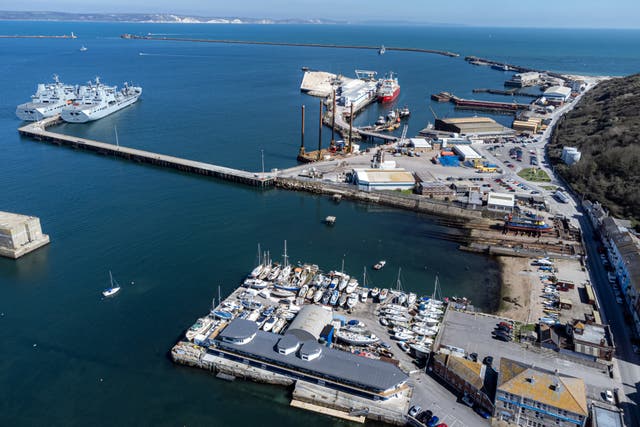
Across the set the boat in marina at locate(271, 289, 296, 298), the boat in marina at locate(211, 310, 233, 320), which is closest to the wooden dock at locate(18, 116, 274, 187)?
the boat in marina at locate(271, 289, 296, 298)

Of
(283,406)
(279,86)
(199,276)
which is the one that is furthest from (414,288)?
(279,86)

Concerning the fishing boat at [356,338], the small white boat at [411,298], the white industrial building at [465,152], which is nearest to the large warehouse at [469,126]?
the white industrial building at [465,152]

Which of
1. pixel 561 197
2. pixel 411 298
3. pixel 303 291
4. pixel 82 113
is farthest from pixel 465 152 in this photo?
pixel 82 113

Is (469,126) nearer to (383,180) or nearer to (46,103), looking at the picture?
(383,180)

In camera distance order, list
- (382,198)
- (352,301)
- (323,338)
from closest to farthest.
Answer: (323,338) < (352,301) < (382,198)

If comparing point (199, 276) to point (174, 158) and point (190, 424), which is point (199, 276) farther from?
point (174, 158)

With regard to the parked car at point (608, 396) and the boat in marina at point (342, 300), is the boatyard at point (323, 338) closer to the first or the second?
the boat in marina at point (342, 300)
